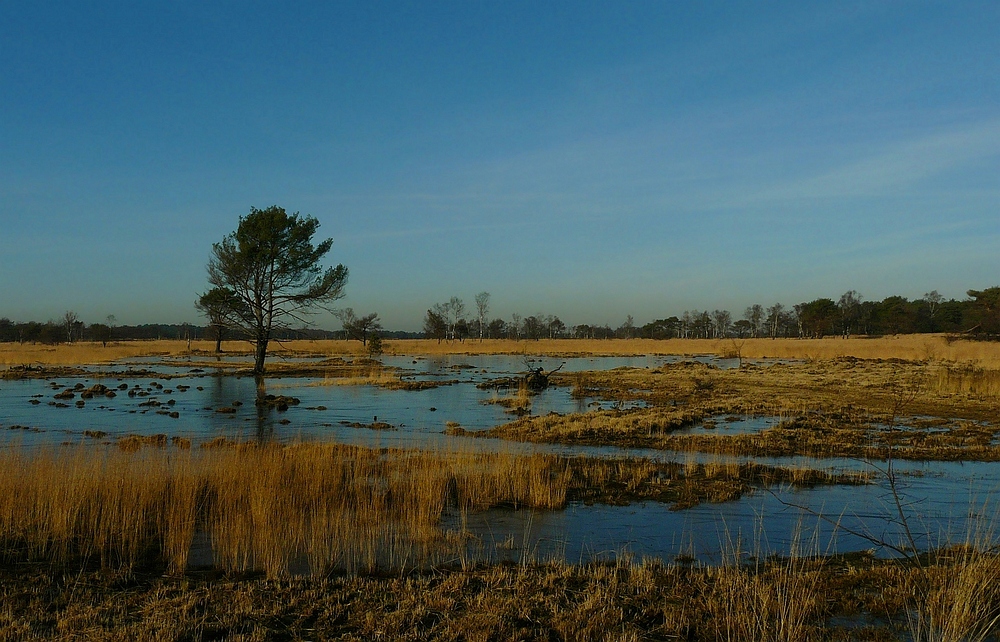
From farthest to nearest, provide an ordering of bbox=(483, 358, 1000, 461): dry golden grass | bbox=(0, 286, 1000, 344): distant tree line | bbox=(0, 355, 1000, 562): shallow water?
bbox=(0, 286, 1000, 344): distant tree line < bbox=(483, 358, 1000, 461): dry golden grass < bbox=(0, 355, 1000, 562): shallow water

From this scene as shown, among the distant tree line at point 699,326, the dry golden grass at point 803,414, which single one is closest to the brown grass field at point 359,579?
the dry golden grass at point 803,414

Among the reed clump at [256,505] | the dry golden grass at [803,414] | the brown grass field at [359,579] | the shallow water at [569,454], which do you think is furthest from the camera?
the dry golden grass at [803,414]

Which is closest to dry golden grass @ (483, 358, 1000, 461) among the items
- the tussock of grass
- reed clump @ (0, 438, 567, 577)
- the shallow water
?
the shallow water

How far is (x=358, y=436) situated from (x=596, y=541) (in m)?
11.1

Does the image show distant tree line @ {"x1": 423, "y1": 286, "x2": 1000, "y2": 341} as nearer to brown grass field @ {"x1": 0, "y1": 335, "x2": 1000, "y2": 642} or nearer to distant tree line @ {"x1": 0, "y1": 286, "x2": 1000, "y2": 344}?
distant tree line @ {"x1": 0, "y1": 286, "x2": 1000, "y2": 344}

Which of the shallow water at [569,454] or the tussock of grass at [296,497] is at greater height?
the tussock of grass at [296,497]

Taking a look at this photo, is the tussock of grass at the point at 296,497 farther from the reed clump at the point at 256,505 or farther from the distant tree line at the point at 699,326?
the distant tree line at the point at 699,326

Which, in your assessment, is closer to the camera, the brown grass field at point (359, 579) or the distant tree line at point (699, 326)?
the brown grass field at point (359, 579)

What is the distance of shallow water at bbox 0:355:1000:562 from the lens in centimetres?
907

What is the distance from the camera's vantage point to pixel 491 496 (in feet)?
37.9

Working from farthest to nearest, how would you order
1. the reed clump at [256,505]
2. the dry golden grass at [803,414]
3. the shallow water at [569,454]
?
the dry golden grass at [803,414]
the shallow water at [569,454]
the reed clump at [256,505]

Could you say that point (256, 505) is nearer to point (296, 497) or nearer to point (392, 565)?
point (296, 497)

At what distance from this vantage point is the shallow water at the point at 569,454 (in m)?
9.07

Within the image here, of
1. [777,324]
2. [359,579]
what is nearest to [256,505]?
[359,579]
